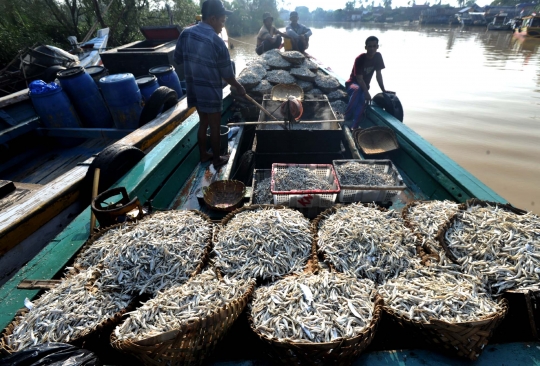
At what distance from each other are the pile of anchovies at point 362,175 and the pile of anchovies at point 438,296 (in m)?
1.62

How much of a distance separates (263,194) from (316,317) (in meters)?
2.28

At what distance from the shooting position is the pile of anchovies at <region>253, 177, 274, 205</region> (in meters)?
3.81

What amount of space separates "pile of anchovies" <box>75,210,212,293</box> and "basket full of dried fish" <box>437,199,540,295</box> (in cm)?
222

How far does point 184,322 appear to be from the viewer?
1670 millimetres

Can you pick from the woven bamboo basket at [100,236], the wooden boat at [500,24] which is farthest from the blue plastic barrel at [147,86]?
the wooden boat at [500,24]

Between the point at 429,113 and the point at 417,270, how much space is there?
11062 millimetres

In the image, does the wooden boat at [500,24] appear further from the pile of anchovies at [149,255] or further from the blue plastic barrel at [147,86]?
the pile of anchovies at [149,255]

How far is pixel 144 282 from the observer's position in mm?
2143

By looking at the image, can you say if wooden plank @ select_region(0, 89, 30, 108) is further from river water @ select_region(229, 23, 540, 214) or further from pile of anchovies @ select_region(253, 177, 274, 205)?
river water @ select_region(229, 23, 540, 214)

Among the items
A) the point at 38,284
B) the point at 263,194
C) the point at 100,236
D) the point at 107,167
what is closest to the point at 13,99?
the point at 107,167

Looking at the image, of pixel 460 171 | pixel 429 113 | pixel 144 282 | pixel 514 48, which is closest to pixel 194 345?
pixel 144 282

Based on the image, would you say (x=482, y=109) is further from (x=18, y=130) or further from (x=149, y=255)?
(x=18, y=130)

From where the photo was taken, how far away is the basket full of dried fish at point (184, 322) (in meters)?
1.59

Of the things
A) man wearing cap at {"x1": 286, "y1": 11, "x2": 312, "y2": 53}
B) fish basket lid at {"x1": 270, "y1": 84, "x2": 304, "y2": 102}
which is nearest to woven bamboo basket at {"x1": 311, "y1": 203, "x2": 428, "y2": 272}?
fish basket lid at {"x1": 270, "y1": 84, "x2": 304, "y2": 102}
